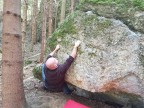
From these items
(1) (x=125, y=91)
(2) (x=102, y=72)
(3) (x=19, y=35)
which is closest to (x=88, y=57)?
(2) (x=102, y=72)

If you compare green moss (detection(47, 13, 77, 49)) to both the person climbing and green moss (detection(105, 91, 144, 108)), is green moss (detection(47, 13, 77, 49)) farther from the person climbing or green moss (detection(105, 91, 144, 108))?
green moss (detection(105, 91, 144, 108))

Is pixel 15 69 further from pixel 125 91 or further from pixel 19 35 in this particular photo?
pixel 125 91

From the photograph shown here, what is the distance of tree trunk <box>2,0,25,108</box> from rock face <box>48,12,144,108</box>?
125cm

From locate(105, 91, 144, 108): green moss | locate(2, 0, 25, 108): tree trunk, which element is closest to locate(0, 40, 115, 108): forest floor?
locate(105, 91, 144, 108): green moss

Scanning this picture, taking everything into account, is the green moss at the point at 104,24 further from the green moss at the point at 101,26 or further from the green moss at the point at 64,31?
the green moss at the point at 64,31

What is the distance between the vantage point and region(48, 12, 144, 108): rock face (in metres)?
5.53

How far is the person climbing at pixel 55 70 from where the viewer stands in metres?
6.04

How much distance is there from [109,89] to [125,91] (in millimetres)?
336

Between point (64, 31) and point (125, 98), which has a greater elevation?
point (64, 31)

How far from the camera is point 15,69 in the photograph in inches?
211

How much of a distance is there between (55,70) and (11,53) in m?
1.24

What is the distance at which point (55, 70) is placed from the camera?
243 inches

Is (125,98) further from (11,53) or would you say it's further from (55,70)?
(11,53)

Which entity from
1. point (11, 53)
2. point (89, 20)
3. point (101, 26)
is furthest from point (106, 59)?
point (11, 53)
